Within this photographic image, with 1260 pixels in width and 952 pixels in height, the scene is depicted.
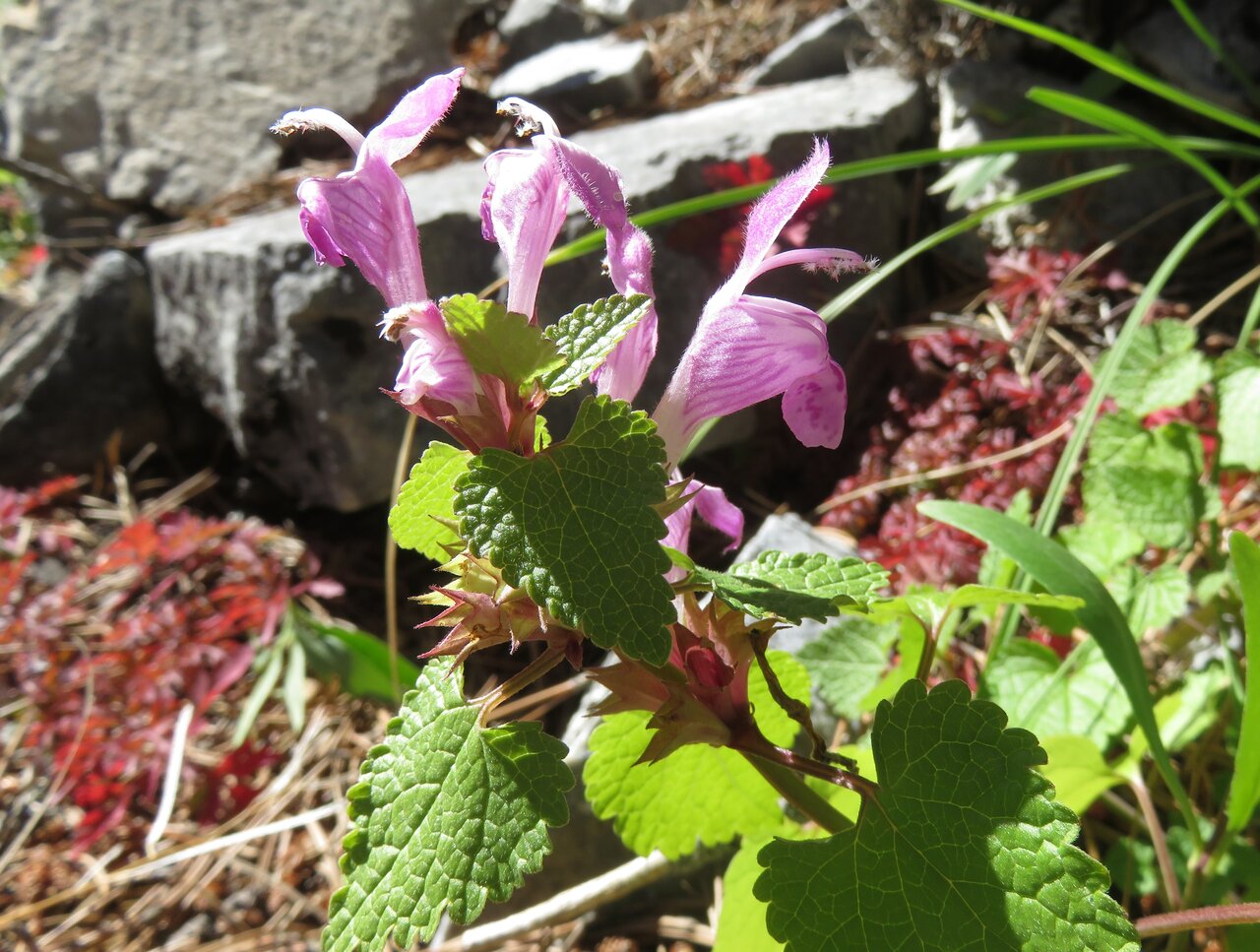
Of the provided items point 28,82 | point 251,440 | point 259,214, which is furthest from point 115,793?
point 28,82

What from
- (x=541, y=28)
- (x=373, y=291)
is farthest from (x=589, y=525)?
(x=541, y=28)

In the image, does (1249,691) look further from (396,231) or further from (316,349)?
(316,349)

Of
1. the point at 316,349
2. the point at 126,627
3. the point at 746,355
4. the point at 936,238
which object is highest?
the point at 746,355

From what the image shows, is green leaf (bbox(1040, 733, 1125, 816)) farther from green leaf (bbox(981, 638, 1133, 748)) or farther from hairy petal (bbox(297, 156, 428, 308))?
hairy petal (bbox(297, 156, 428, 308))

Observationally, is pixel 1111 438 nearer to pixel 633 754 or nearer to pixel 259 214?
pixel 633 754

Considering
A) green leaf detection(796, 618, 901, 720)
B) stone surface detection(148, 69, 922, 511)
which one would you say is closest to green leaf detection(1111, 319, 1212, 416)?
green leaf detection(796, 618, 901, 720)
